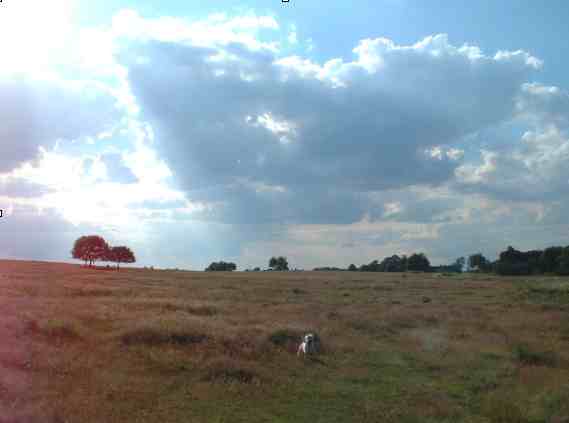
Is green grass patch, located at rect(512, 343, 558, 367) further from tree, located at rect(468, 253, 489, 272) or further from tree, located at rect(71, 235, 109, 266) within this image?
tree, located at rect(468, 253, 489, 272)

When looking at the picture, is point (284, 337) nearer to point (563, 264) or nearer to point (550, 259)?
point (563, 264)

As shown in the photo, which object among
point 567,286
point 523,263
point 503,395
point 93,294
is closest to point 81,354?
point 503,395

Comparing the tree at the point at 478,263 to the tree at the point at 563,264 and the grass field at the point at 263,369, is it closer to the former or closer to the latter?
the tree at the point at 563,264

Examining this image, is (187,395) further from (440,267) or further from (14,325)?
(440,267)

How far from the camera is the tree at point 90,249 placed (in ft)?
270

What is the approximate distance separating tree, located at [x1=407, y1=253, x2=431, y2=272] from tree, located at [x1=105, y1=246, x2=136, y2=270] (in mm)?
54056

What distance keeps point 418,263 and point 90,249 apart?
2442 inches

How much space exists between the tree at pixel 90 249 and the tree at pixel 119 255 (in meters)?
1.26

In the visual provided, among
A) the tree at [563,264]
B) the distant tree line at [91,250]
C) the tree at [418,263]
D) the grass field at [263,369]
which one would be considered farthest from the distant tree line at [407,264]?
the grass field at [263,369]

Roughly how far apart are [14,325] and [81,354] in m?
2.94

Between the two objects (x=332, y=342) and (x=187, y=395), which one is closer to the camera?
(x=187, y=395)

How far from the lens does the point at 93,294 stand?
2892 centimetres

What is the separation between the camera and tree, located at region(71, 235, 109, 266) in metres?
82.4

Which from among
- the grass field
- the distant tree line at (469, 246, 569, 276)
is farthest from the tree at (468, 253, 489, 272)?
the grass field
